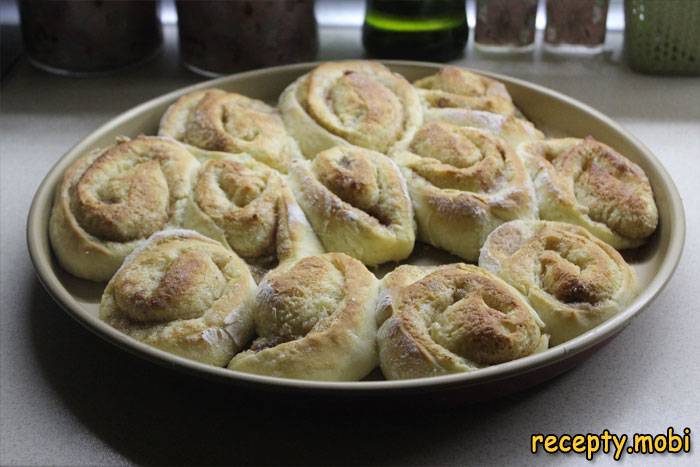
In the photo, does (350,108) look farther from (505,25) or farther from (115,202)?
(505,25)

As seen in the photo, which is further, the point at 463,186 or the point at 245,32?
the point at 245,32

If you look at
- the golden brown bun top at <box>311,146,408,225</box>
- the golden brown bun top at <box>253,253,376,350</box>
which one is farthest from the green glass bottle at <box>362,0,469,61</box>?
the golden brown bun top at <box>253,253,376,350</box>

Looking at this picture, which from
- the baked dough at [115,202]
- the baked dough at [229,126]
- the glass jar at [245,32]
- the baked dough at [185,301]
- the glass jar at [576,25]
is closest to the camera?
the baked dough at [185,301]

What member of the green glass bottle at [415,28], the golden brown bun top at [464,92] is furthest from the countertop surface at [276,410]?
the green glass bottle at [415,28]

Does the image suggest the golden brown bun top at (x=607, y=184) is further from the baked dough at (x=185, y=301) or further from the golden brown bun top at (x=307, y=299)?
the baked dough at (x=185, y=301)

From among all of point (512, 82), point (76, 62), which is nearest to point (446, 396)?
point (512, 82)

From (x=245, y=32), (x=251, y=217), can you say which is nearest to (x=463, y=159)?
(x=251, y=217)
